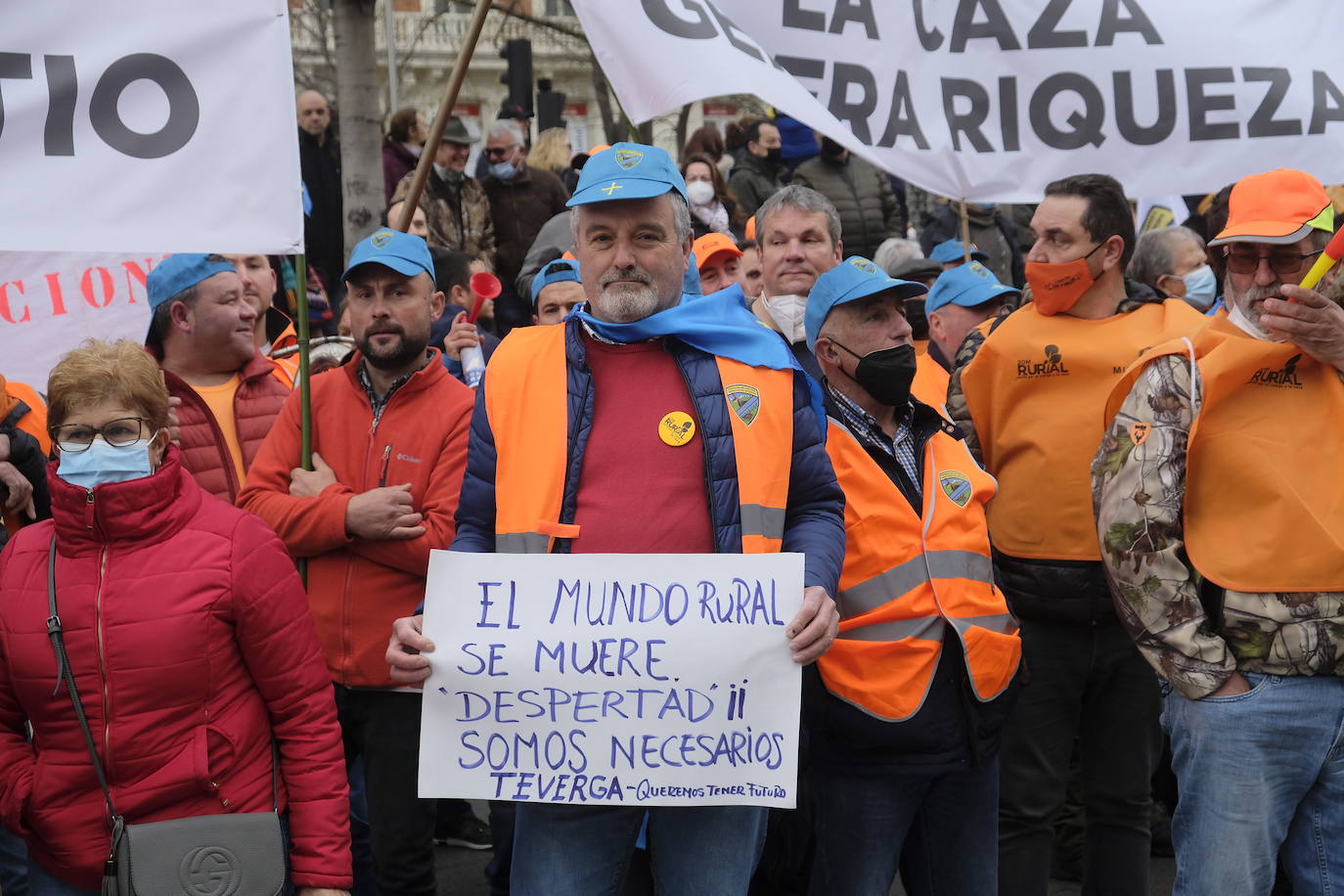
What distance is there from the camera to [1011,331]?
4.69 meters

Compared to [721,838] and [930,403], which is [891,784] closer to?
[721,838]

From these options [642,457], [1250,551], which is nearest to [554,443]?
[642,457]

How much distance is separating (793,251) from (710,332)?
189 centimetres

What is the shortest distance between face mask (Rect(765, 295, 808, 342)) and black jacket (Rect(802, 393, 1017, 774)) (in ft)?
5.00

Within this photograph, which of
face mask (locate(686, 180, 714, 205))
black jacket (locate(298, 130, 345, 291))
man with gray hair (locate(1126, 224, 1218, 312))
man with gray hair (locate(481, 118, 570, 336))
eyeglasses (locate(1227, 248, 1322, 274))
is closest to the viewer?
eyeglasses (locate(1227, 248, 1322, 274))

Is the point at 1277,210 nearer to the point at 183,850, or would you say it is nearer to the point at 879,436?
the point at 879,436

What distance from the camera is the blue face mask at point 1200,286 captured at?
24.7 ft

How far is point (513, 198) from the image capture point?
990cm

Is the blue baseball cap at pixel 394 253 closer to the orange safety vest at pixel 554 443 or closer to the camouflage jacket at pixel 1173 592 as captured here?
the orange safety vest at pixel 554 443

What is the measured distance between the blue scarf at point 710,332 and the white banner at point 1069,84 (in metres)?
1.72

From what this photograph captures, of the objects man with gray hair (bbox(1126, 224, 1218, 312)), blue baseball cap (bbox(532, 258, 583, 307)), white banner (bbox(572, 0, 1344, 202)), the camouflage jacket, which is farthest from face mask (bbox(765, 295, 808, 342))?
man with gray hair (bbox(1126, 224, 1218, 312))

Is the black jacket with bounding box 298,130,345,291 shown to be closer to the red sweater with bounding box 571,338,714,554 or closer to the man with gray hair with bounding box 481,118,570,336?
the man with gray hair with bounding box 481,118,570,336

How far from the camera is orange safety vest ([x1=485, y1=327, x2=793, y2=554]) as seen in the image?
3168mm

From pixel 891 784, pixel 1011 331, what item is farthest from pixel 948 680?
pixel 1011 331
